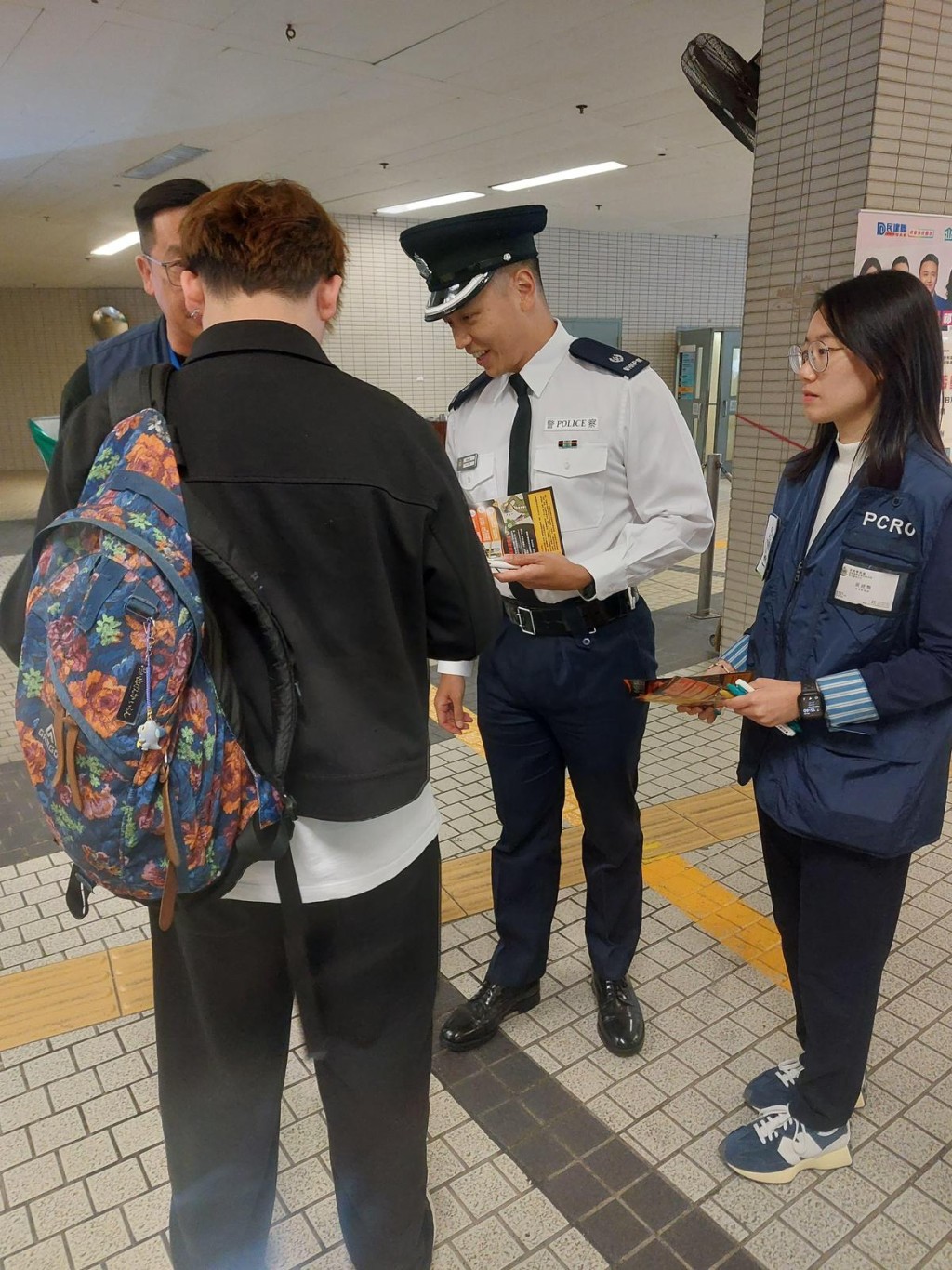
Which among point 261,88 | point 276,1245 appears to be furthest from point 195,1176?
point 261,88

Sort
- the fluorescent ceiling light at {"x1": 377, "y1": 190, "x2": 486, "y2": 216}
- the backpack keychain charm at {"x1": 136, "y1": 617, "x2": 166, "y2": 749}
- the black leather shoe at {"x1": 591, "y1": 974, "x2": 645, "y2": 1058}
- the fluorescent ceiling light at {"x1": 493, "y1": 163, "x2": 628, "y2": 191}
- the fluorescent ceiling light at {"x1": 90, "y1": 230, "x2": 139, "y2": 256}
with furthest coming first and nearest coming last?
the fluorescent ceiling light at {"x1": 90, "y1": 230, "x2": 139, "y2": 256}
the fluorescent ceiling light at {"x1": 377, "y1": 190, "x2": 486, "y2": 216}
the fluorescent ceiling light at {"x1": 493, "y1": 163, "x2": 628, "y2": 191}
the black leather shoe at {"x1": 591, "y1": 974, "x2": 645, "y2": 1058}
the backpack keychain charm at {"x1": 136, "y1": 617, "x2": 166, "y2": 749}

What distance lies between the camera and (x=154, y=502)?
0.97 m

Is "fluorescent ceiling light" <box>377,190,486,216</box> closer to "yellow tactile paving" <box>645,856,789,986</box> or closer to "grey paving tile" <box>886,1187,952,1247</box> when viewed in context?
"yellow tactile paving" <box>645,856,789,986</box>

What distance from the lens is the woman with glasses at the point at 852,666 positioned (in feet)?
4.75

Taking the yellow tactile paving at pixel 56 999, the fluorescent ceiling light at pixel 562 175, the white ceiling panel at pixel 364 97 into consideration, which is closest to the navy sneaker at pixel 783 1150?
the yellow tactile paving at pixel 56 999

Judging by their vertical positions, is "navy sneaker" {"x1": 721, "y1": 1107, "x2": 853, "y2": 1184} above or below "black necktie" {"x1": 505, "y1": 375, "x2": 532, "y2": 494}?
below

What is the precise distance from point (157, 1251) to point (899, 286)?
215cm

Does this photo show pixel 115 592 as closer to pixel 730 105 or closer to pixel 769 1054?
pixel 769 1054

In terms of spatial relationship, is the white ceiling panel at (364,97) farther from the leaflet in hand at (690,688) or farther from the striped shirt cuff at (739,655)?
the leaflet in hand at (690,688)

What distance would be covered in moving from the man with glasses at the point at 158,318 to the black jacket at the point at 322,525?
0.77 m

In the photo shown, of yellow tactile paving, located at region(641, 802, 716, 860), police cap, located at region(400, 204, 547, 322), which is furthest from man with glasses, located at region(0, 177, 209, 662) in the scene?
yellow tactile paving, located at region(641, 802, 716, 860)

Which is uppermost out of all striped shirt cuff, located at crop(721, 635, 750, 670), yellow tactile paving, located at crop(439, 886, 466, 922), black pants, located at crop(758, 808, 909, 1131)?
striped shirt cuff, located at crop(721, 635, 750, 670)

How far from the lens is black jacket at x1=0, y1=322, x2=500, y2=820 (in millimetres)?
1050

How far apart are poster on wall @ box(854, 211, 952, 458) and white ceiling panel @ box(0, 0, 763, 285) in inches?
86.1
